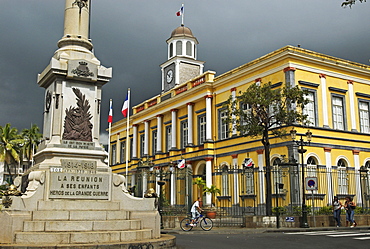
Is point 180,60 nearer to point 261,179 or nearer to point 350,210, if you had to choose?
point 261,179

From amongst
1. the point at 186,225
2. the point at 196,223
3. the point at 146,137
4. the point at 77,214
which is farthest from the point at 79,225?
the point at 146,137

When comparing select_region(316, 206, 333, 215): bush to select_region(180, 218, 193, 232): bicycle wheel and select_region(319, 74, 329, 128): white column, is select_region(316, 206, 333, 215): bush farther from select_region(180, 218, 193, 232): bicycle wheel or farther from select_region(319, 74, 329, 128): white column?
select_region(180, 218, 193, 232): bicycle wheel

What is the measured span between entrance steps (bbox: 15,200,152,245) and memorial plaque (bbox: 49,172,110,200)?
17 centimetres

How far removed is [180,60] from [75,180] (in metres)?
36.2

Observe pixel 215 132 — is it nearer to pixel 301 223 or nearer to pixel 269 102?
pixel 269 102

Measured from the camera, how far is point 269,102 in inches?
835

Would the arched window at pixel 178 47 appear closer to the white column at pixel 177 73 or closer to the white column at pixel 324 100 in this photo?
the white column at pixel 177 73

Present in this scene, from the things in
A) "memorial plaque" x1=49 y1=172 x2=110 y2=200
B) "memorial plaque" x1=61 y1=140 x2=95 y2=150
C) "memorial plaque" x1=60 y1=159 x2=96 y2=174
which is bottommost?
"memorial plaque" x1=49 y1=172 x2=110 y2=200

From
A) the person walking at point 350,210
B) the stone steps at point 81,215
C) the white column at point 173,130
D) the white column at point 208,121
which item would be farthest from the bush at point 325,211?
the white column at point 173,130

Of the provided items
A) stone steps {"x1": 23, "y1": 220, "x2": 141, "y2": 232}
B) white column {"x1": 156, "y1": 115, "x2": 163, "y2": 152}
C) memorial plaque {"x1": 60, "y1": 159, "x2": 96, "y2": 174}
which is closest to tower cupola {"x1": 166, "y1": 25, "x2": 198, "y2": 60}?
white column {"x1": 156, "y1": 115, "x2": 163, "y2": 152}

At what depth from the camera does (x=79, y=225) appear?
891cm

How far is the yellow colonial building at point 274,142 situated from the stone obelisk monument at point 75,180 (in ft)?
36.8

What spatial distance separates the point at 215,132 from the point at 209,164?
2.60m

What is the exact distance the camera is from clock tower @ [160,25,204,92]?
4472cm
